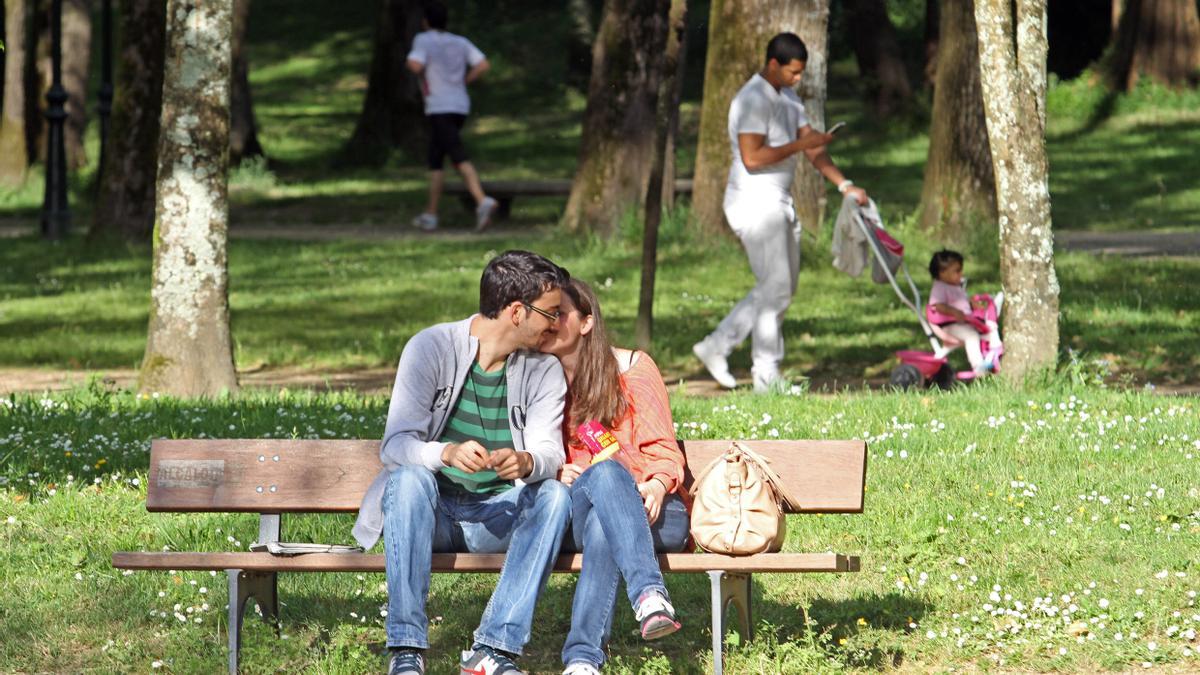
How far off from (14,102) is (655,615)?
74.4ft

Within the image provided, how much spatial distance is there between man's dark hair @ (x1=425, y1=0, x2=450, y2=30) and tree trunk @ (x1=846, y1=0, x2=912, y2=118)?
1320 centimetres

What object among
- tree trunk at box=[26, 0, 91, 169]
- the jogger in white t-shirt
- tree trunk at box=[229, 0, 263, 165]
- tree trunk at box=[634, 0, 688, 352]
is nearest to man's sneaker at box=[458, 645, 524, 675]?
tree trunk at box=[634, 0, 688, 352]

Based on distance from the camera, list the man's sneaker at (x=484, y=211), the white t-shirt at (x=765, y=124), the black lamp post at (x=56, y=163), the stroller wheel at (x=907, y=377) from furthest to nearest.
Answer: the black lamp post at (x=56, y=163)
the man's sneaker at (x=484, y=211)
the stroller wheel at (x=907, y=377)
the white t-shirt at (x=765, y=124)

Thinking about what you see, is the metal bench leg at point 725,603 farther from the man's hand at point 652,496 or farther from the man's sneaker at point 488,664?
the man's sneaker at point 488,664

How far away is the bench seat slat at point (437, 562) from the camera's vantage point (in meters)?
5.27

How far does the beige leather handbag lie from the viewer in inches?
208

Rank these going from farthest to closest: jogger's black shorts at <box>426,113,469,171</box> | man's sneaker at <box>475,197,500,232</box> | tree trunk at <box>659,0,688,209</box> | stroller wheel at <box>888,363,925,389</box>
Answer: man's sneaker at <box>475,197,500,232</box> → jogger's black shorts at <box>426,113,469,171</box> → tree trunk at <box>659,0,688,209</box> → stroller wheel at <box>888,363,925,389</box>

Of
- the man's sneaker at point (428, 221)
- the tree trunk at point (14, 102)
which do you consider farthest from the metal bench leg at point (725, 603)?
the tree trunk at point (14, 102)

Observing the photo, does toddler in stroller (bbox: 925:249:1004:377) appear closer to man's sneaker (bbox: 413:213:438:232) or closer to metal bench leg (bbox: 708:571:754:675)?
metal bench leg (bbox: 708:571:754:675)

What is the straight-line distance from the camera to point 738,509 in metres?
5.30

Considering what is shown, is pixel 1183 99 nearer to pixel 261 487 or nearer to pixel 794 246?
pixel 794 246

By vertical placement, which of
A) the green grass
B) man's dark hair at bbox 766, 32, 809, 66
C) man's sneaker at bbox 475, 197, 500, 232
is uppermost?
man's dark hair at bbox 766, 32, 809, 66

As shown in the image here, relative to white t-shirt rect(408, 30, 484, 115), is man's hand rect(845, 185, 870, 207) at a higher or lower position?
lower

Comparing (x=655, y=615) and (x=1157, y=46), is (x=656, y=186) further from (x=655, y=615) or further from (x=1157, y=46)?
(x=1157, y=46)
